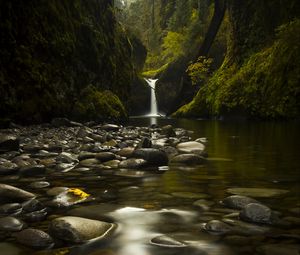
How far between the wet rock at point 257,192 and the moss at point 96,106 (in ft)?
42.7

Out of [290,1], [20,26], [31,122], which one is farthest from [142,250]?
→ [290,1]

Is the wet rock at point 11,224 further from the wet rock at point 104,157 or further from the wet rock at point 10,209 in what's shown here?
the wet rock at point 104,157

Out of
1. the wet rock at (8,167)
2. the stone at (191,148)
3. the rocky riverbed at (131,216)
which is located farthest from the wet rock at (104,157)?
the stone at (191,148)

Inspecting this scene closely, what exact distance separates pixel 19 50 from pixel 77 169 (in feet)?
28.9

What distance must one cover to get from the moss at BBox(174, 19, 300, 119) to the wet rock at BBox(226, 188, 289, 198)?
16624 mm

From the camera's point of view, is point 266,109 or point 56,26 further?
point 266,109

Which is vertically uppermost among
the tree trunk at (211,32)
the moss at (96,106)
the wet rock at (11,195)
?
the tree trunk at (211,32)

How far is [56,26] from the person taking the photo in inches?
638

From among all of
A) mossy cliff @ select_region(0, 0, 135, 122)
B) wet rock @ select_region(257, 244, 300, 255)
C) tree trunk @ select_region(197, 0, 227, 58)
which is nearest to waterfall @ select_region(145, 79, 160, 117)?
tree trunk @ select_region(197, 0, 227, 58)

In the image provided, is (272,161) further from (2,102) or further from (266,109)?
(266,109)

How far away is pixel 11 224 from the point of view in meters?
2.82

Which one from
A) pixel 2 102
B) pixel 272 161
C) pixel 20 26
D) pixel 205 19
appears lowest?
pixel 272 161

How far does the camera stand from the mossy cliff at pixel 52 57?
12.4 metres

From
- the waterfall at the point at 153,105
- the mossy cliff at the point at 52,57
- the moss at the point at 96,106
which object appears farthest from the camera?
the waterfall at the point at 153,105
